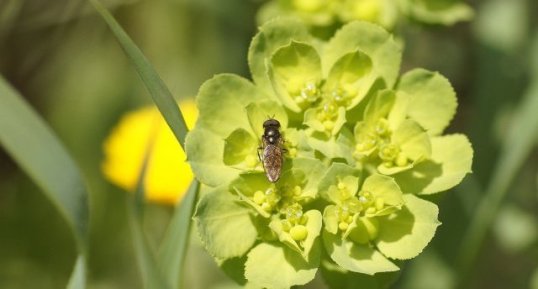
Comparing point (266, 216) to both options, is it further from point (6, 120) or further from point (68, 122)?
point (68, 122)

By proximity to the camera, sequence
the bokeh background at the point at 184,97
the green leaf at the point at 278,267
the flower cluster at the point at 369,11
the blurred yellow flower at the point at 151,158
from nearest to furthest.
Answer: the green leaf at the point at 278,267 < the flower cluster at the point at 369,11 < the blurred yellow flower at the point at 151,158 < the bokeh background at the point at 184,97

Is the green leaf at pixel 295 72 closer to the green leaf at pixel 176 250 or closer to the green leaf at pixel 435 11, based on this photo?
the green leaf at pixel 176 250

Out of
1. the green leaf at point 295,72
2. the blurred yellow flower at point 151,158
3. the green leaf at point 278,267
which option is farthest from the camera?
the blurred yellow flower at point 151,158

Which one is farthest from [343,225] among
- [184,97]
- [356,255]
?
[184,97]

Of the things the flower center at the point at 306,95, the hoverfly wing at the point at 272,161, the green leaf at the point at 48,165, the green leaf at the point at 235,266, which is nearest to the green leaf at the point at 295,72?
the flower center at the point at 306,95

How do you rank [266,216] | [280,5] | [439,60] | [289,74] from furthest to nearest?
1. [439,60]
2. [280,5]
3. [289,74]
4. [266,216]

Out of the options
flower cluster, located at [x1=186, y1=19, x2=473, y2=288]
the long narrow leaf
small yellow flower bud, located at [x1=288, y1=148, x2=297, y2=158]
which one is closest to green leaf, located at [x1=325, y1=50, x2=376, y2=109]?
flower cluster, located at [x1=186, y1=19, x2=473, y2=288]

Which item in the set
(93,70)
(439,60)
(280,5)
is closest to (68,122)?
(93,70)
